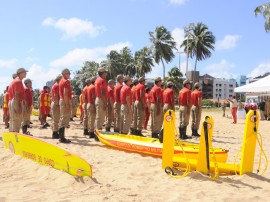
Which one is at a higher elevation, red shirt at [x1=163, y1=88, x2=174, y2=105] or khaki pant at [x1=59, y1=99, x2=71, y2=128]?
red shirt at [x1=163, y1=88, x2=174, y2=105]

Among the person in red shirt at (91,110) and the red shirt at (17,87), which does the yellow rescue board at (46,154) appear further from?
the person in red shirt at (91,110)

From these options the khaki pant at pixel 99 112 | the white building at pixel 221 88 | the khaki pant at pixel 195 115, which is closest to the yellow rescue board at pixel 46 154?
the khaki pant at pixel 99 112

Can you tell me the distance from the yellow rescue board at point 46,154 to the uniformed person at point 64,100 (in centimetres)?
163

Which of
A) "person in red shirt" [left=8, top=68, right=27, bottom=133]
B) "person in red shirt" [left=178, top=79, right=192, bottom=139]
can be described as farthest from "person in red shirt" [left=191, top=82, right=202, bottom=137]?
"person in red shirt" [left=8, top=68, right=27, bottom=133]

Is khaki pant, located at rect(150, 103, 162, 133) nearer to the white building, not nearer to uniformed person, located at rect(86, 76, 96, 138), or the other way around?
uniformed person, located at rect(86, 76, 96, 138)

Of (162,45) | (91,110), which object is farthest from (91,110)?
(162,45)

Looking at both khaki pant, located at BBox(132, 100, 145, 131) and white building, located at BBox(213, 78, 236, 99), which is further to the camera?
white building, located at BBox(213, 78, 236, 99)

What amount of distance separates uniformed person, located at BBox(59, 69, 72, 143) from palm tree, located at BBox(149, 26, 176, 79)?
5295cm

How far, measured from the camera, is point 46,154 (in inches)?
246

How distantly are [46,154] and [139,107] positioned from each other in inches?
204

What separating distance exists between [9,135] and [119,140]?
2583mm

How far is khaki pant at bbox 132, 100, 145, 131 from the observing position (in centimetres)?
1106

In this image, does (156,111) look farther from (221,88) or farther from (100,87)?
(221,88)

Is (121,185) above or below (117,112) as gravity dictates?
below
